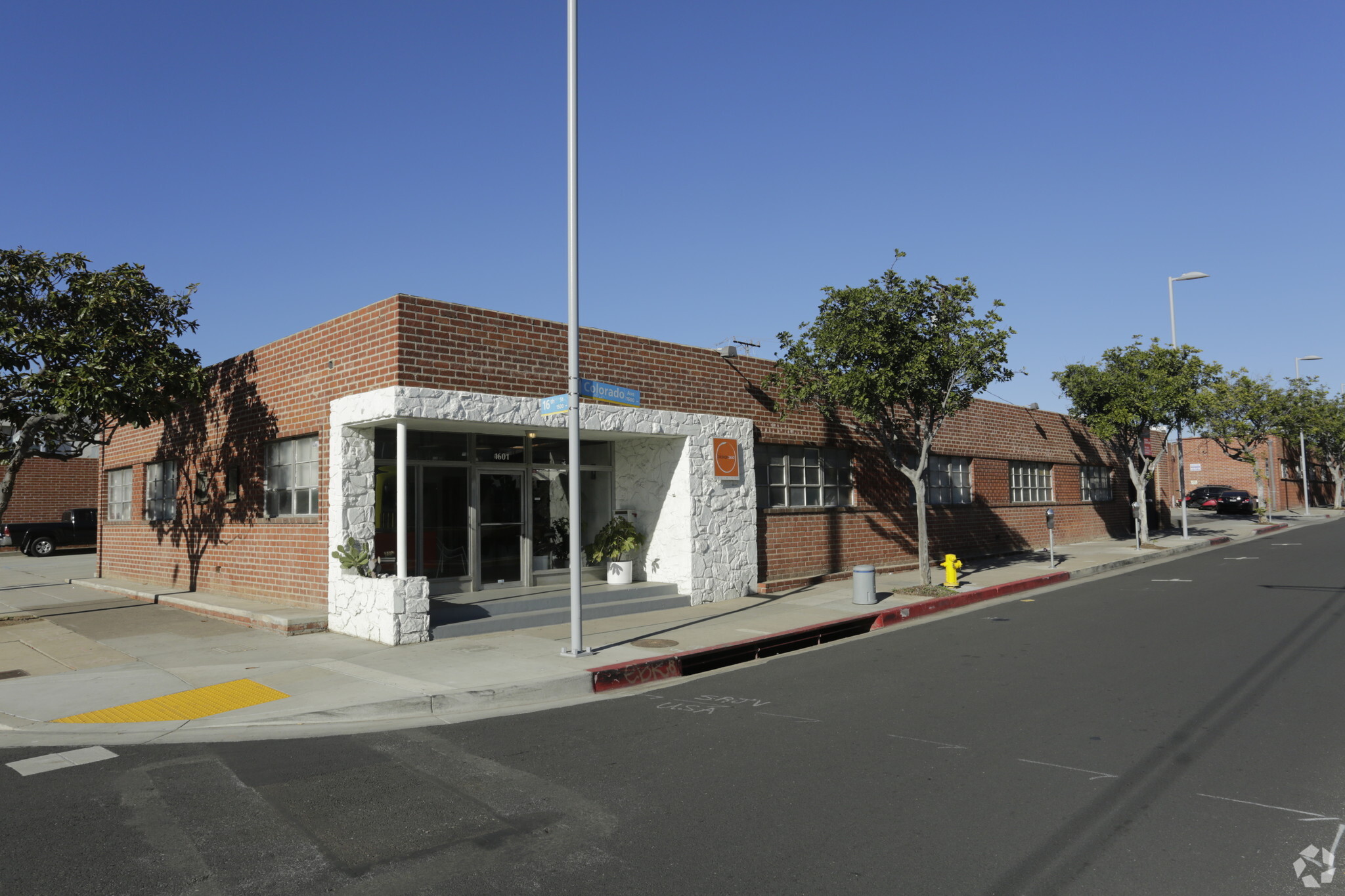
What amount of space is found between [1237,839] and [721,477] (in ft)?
38.2

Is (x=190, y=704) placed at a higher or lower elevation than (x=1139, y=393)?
lower

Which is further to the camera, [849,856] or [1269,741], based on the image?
[1269,741]

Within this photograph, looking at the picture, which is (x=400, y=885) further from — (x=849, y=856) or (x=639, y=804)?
(x=849, y=856)

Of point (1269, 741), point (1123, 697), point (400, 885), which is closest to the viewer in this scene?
point (400, 885)

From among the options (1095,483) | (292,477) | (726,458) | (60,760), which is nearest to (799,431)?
(726,458)

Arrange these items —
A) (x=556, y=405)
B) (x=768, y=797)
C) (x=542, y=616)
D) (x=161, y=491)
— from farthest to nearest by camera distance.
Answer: (x=161, y=491)
(x=542, y=616)
(x=556, y=405)
(x=768, y=797)

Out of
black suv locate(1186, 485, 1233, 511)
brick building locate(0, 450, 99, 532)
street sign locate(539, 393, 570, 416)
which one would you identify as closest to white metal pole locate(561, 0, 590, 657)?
street sign locate(539, 393, 570, 416)

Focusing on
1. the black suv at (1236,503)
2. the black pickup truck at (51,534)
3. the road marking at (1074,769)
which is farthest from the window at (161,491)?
the black suv at (1236,503)

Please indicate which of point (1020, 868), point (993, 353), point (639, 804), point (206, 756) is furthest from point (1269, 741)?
point (993, 353)

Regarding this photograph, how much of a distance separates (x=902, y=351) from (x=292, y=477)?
34.5 feet

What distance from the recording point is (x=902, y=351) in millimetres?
16000

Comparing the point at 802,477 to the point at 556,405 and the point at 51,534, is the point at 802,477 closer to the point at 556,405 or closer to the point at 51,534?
the point at 556,405

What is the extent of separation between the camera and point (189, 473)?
56.2ft

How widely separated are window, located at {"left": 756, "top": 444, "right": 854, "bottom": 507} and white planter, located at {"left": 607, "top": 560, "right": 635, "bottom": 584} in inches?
123
